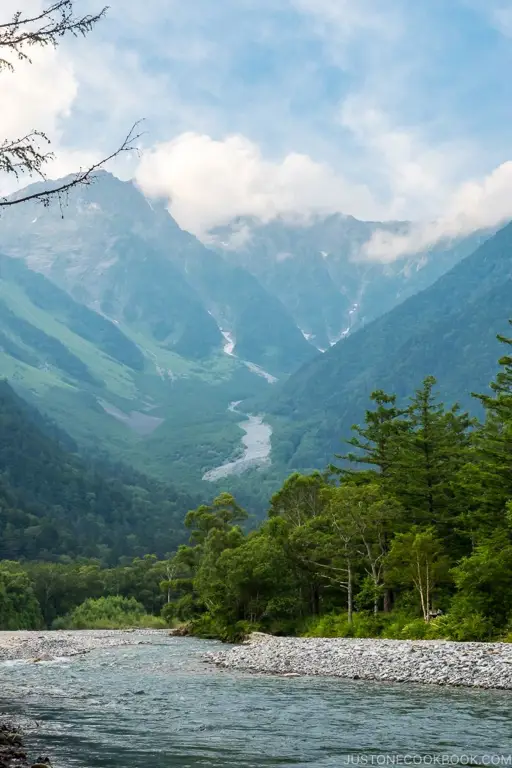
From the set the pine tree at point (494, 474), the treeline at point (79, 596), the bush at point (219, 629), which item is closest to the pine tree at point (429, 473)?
the pine tree at point (494, 474)

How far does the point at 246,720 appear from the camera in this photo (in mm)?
23156

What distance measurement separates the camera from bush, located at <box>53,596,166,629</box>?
374 ft

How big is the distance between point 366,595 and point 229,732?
4323cm

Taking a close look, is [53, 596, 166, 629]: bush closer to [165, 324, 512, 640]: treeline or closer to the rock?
the rock

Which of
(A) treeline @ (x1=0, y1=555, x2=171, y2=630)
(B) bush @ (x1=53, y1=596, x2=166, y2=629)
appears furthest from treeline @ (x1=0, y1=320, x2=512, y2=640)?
(A) treeline @ (x1=0, y1=555, x2=171, y2=630)

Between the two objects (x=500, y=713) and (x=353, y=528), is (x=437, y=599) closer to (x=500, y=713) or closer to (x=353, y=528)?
(x=353, y=528)

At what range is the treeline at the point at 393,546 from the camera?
1871 inches

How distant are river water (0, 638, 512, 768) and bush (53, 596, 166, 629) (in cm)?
8123

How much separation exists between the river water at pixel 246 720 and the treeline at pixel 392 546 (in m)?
17.1

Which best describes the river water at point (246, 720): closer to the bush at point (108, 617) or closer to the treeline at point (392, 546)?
the treeline at point (392, 546)

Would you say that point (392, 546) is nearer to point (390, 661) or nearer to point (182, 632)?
point (390, 661)

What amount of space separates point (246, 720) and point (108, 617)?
100696 mm

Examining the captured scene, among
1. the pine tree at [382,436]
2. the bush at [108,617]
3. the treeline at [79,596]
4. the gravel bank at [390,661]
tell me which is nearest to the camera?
the gravel bank at [390,661]

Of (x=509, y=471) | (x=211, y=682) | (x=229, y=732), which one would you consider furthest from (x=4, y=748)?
(x=509, y=471)
